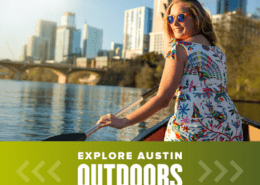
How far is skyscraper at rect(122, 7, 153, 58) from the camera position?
15388 centimetres

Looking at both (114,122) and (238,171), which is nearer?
(238,171)

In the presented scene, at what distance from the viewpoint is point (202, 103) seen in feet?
4.59

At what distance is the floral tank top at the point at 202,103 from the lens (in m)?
1.40

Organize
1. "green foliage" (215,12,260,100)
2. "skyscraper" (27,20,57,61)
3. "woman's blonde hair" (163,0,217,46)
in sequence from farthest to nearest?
"skyscraper" (27,20,57,61) → "green foliage" (215,12,260,100) → "woman's blonde hair" (163,0,217,46)

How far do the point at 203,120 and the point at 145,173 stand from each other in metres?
0.35

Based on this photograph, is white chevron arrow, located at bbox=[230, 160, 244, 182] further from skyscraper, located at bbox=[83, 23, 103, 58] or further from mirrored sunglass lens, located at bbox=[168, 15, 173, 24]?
skyscraper, located at bbox=[83, 23, 103, 58]

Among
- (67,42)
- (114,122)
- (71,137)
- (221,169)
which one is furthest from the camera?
(67,42)

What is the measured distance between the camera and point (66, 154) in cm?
143

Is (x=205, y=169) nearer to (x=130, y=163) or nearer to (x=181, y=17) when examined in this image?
(x=130, y=163)

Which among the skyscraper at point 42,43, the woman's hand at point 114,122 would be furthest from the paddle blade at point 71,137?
the skyscraper at point 42,43

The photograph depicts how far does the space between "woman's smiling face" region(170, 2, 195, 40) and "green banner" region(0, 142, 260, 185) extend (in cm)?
55

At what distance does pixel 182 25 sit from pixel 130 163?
28.1 inches

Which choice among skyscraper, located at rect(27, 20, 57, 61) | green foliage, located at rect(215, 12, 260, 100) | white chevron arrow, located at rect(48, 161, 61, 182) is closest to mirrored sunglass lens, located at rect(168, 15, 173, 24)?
white chevron arrow, located at rect(48, 161, 61, 182)

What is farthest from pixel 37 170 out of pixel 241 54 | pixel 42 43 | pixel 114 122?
pixel 42 43
